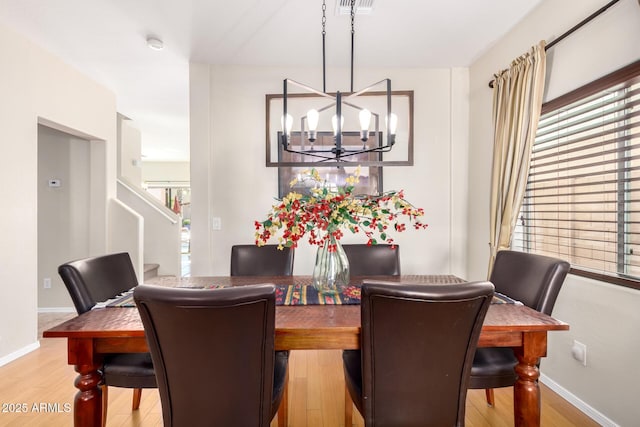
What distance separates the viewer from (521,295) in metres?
1.55

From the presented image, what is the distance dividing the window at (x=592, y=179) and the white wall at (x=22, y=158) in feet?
13.0

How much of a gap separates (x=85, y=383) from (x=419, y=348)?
128 cm

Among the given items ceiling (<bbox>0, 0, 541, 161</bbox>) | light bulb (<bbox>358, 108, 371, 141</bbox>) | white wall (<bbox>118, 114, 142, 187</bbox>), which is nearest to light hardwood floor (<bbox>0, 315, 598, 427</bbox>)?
light bulb (<bbox>358, 108, 371, 141</bbox>)

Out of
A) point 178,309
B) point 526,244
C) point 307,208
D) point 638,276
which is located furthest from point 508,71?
point 178,309

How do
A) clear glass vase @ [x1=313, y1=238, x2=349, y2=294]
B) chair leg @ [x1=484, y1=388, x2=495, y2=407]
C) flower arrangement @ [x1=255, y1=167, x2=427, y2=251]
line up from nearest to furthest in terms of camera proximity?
flower arrangement @ [x1=255, y1=167, x2=427, y2=251]
clear glass vase @ [x1=313, y1=238, x2=349, y2=294]
chair leg @ [x1=484, y1=388, x2=495, y2=407]

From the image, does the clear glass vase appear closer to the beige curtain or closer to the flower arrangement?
the flower arrangement

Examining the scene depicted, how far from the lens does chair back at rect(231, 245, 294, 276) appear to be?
220 centimetres

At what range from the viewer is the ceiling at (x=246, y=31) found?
2.13 m

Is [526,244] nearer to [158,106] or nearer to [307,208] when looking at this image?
[307,208]

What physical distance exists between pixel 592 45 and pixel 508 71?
0.59 m

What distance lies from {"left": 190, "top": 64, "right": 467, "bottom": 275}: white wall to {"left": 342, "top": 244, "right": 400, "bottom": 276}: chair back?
0.81 metres

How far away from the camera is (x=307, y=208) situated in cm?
154

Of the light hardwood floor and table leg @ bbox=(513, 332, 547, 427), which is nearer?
table leg @ bbox=(513, 332, 547, 427)

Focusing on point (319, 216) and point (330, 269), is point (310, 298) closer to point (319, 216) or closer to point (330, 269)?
point (330, 269)
